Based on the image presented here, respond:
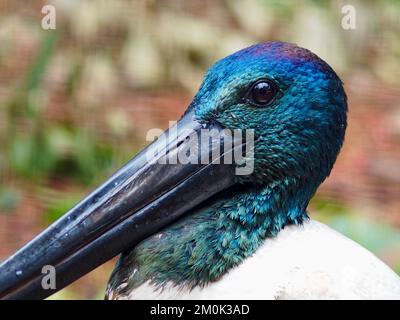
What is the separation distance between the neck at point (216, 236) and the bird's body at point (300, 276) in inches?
0.8

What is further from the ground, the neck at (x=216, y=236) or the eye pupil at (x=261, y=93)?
the eye pupil at (x=261, y=93)

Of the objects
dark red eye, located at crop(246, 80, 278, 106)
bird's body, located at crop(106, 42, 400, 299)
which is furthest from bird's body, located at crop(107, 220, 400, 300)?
dark red eye, located at crop(246, 80, 278, 106)

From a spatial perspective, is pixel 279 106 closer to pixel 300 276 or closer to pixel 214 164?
pixel 214 164

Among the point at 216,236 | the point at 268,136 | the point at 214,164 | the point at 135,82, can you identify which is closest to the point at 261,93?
the point at 268,136

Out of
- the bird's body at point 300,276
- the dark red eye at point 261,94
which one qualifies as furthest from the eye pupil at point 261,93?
the bird's body at point 300,276

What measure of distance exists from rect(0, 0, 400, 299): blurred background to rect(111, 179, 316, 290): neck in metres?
1.86

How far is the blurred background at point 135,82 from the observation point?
14.8ft

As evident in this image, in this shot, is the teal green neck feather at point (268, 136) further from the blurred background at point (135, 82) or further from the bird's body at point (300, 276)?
the blurred background at point (135, 82)

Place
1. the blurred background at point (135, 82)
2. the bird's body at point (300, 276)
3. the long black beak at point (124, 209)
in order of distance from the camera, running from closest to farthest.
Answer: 1. the bird's body at point (300, 276)
2. the long black beak at point (124, 209)
3. the blurred background at point (135, 82)

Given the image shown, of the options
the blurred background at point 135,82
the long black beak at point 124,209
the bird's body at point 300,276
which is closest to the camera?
the bird's body at point 300,276

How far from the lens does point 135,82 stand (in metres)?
5.01

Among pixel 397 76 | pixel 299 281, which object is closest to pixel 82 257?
pixel 299 281
